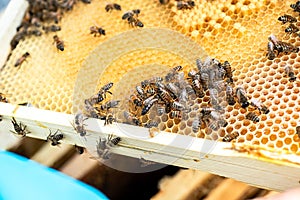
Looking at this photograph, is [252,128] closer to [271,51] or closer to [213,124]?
[213,124]

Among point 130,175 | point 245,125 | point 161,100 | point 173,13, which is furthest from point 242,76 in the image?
point 130,175

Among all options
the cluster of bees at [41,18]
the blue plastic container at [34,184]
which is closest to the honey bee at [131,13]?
the cluster of bees at [41,18]

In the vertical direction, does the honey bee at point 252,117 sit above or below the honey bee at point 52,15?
below

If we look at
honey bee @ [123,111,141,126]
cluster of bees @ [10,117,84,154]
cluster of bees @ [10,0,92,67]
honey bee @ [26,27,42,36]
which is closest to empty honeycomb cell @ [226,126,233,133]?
honey bee @ [123,111,141,126]

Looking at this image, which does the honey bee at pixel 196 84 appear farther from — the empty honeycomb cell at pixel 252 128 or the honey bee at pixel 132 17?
the honey bee at pixel 132 17

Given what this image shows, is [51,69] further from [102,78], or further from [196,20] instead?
[196,20]
